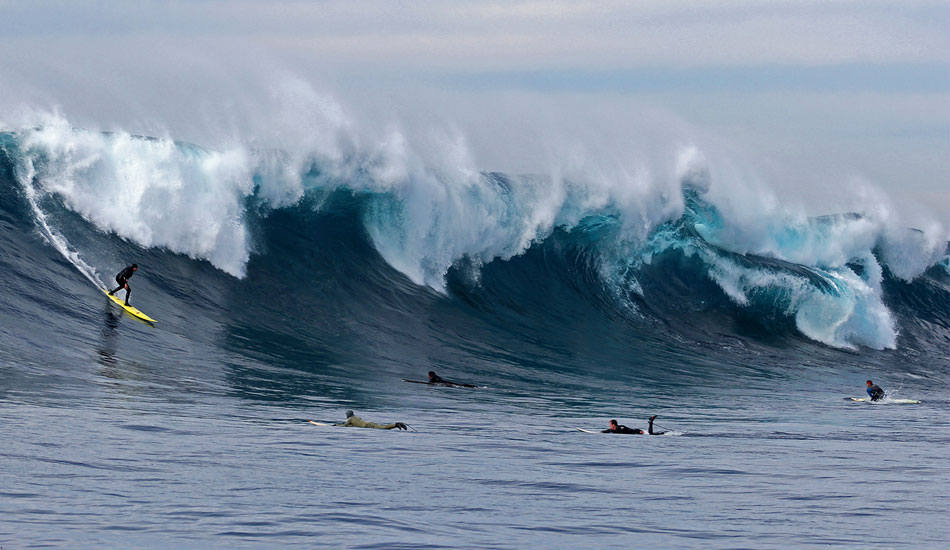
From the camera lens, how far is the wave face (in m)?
20.0

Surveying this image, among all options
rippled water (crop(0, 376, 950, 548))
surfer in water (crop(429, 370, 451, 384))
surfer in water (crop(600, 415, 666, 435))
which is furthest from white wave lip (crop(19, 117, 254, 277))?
surfer in water (crop(600, 415, 666, 435))

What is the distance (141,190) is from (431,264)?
6.39 metres

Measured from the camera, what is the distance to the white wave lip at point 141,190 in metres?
21.4

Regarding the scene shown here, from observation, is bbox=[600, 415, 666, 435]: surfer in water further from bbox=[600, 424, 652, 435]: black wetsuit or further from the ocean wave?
the ocean wave

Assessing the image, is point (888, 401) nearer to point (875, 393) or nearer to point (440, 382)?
point (875, 393)

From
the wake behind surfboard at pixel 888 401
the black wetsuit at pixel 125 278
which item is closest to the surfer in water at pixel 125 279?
the black wetsuit at pixel 125 278

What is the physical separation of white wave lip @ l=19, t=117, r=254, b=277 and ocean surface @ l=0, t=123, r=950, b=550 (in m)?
0.05

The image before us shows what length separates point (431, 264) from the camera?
25.1m

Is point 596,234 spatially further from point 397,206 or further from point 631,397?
point 631,397

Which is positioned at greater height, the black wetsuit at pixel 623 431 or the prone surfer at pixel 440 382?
the prone surfer at pixel 440 382

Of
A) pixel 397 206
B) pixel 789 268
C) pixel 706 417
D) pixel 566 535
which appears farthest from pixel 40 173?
pixel 789 268

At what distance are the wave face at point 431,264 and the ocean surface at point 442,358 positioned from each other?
0.07m

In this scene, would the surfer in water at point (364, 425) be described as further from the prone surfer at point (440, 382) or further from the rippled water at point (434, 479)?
the prone surfer at point (440, 382)

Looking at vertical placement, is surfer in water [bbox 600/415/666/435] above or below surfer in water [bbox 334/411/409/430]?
above
